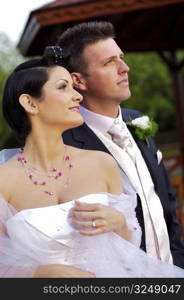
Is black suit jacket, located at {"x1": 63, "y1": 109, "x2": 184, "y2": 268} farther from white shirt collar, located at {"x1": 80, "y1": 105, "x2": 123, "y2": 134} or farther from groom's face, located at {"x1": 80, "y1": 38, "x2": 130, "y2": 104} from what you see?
groom's face, located at {"x1": 80, "y1": 38, "x2": 130, "y2": 104}

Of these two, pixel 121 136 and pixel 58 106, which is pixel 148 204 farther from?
pixel 58 106

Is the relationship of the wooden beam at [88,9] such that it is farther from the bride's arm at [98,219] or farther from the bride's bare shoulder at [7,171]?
the bride's arm at [98,219]

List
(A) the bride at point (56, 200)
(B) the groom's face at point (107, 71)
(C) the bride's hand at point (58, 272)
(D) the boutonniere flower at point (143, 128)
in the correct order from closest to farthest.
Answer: (C) the bride's hand at point (58, 272)
(A) the bride at point (56, 200)
(B) the groom's face at point (107, 71)
(D) the boutonniere flower at point (143, 128)

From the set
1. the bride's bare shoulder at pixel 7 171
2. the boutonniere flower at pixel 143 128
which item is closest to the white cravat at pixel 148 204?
the boutonniere flower at pixel 143 128

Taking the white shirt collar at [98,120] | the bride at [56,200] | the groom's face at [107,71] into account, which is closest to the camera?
the bride at [56,200]

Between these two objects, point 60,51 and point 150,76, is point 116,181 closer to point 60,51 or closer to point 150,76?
point 60,51

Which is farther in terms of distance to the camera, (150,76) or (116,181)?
(150,76)

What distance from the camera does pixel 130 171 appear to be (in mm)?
3016

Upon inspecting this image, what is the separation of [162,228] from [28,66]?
1.13 metres

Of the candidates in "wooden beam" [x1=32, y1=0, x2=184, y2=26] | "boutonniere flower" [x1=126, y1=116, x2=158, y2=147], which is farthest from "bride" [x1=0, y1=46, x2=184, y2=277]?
"wooden beam" [x1=32, y1=0, x2=184, y2=26]

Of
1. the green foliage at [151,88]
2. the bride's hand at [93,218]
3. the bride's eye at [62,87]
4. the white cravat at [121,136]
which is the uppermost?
the bride's eye at [62,87]

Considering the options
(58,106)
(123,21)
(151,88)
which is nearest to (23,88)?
(58,106)

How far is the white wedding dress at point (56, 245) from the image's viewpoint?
2.31m

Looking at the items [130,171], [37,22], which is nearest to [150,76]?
[37,22]
